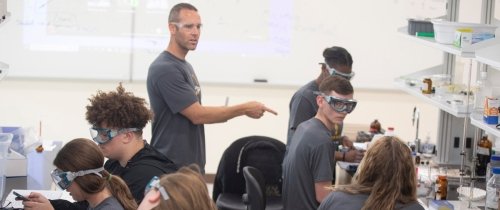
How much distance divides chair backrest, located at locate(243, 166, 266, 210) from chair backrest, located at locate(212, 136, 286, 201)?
32.5 inches

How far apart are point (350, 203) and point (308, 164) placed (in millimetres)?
841

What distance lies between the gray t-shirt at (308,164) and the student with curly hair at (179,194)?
1785mm

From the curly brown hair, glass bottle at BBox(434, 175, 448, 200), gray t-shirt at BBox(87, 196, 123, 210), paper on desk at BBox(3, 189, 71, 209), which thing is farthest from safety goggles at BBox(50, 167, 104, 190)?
glass bottle at BBox(434, 175, 448, 200)

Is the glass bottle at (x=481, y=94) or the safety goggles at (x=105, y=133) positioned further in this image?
the glass bottle at (x=481, y=94)

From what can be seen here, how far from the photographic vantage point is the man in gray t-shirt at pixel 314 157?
4020mm

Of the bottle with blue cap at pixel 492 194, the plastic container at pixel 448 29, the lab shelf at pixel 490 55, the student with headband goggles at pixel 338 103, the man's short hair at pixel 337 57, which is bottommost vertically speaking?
the bottle with blue cap at pixel 492 194

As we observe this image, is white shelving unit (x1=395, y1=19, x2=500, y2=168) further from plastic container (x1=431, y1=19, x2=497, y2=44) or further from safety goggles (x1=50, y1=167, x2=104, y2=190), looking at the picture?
safety goggles (x1=50, y1=167, x2=104, y2=190)

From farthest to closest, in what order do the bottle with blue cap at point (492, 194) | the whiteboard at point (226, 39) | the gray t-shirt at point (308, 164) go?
the whiteboard at point (226, 39), the bottle with blue cap at point (492, 194), the gray t-shirt at point (308, 164)

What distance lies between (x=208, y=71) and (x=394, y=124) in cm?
Result: 167

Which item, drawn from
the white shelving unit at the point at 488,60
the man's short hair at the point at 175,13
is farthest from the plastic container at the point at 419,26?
the man's short hair at the point at 175,13

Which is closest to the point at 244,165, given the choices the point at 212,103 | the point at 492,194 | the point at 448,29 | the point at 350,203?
the point at 448,29

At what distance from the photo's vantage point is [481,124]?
405cm

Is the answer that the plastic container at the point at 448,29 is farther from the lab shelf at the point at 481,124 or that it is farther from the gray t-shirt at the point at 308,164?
the gray t-shirt at the point at 308,164

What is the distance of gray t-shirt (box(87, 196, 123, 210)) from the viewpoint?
314 centimetres
